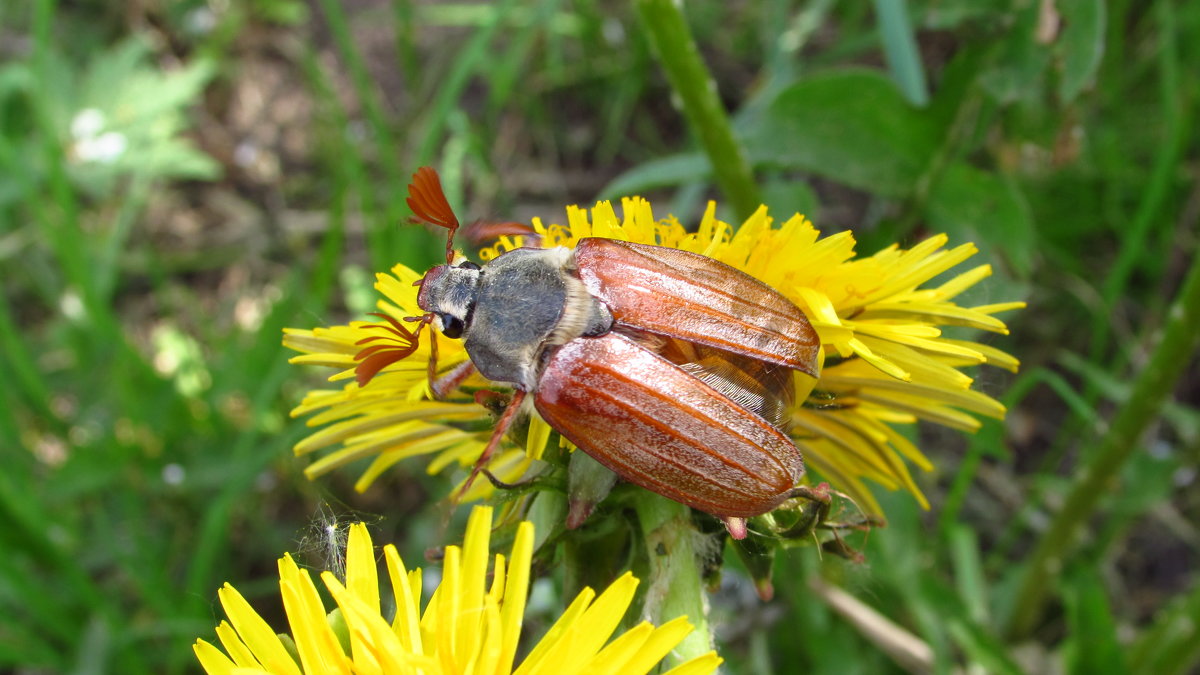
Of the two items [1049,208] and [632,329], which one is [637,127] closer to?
[1049,208]

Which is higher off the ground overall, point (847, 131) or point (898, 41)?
point (898, 41)

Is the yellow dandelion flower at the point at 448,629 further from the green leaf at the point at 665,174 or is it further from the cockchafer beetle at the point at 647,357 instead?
the green leaf at the point at 665,174

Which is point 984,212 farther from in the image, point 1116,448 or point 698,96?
point 698,96

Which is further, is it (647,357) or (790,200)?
(790,200)

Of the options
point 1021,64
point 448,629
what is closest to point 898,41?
point 1021,64

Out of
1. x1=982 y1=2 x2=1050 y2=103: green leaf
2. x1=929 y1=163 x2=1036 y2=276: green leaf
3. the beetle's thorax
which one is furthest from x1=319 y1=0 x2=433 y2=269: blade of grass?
x1=982 y1=2 x2=1050 y2=103: green leaf

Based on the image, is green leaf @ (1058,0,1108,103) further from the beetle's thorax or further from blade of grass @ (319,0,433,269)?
blade of grass @ (319,0,433,269)

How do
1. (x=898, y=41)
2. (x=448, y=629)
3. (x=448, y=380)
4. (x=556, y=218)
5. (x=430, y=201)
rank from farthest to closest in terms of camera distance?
(x=556, y=218) < (x=898, y=41) < (x=430, y=201) < (x=448, y=380) < (x=448, y=629)

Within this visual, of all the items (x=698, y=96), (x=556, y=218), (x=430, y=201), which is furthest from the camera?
(x=556, y=218)
